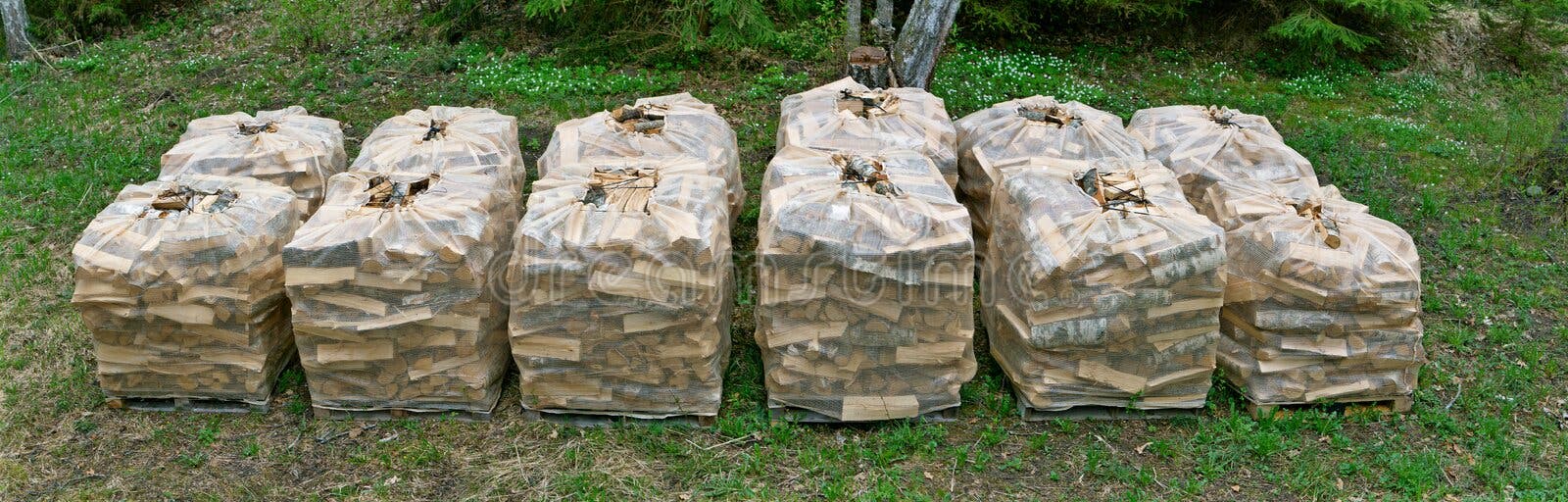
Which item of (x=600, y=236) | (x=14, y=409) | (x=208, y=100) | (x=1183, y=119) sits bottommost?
(x=208, y=100)

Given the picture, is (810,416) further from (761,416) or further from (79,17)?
(79,17)

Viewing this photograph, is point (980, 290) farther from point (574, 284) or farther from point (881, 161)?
point (574, 284)

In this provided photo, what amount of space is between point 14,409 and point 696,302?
3.21m

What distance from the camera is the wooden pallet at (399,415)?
4.97 m

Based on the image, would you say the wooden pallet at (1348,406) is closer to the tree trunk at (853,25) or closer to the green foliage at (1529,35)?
the tree trunk at (853,25)

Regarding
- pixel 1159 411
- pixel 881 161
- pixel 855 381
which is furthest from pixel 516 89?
pixel 1159 411

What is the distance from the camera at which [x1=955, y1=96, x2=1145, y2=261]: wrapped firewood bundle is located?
590 centimetres

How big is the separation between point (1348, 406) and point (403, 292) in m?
4.21

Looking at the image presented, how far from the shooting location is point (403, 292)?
181 inches

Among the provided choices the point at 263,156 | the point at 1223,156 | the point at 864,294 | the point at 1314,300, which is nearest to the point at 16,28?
the point at 263,156

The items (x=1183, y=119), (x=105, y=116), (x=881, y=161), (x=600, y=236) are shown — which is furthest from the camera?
(x=105, y=116)

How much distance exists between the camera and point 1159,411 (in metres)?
5.05

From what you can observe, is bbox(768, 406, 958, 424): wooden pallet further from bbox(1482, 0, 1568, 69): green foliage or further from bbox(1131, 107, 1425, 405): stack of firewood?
bbox(1482, 0, 1568, 69): green foliage

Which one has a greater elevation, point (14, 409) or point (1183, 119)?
point (1183, 119)
